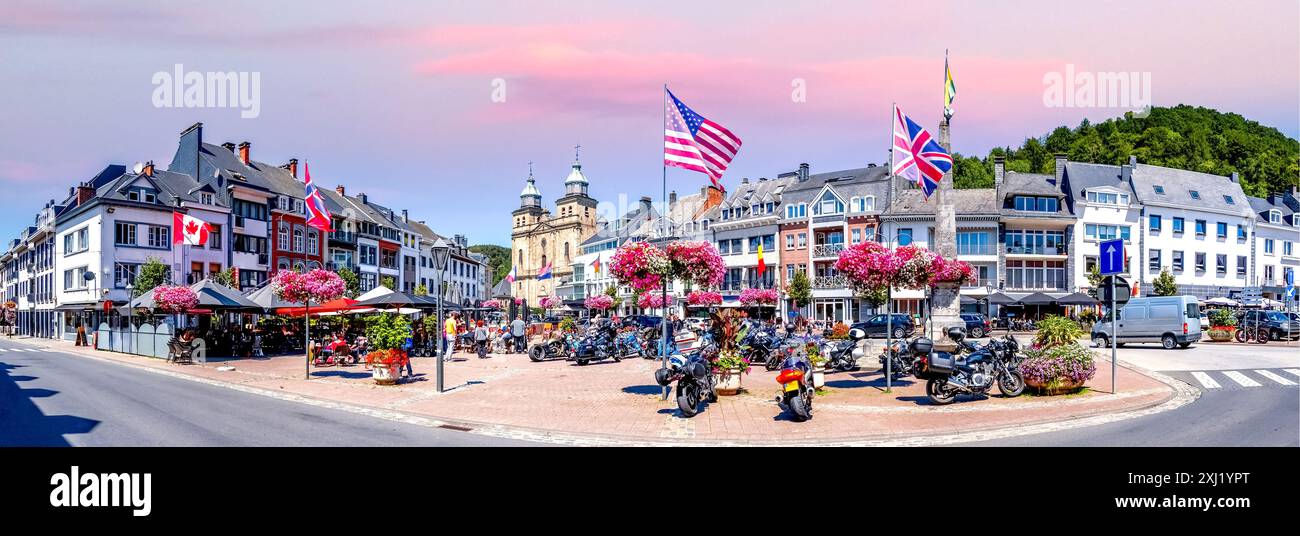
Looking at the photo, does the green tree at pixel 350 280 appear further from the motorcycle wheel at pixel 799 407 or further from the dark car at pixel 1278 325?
the dark car at pixel 1278 325

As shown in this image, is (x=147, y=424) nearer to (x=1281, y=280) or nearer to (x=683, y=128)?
(x=683, y=128)

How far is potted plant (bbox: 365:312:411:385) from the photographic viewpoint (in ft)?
56.7

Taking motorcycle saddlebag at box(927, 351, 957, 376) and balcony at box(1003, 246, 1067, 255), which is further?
balcony at box(1003, 246, 1067, 255)

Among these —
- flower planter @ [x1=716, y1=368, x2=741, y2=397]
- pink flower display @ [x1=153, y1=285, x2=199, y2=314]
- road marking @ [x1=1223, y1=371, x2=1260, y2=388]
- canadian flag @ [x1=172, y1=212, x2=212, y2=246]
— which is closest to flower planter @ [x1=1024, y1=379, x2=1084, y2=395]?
road marking @ [x1=1223, y1=371, x2=1260, y2=388]

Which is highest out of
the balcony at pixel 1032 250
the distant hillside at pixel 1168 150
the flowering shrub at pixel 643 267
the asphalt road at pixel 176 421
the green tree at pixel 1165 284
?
the distant hillside at pixel 1168 150

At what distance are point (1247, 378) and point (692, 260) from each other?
47.2 ft

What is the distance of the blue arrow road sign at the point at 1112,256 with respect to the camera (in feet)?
46.5

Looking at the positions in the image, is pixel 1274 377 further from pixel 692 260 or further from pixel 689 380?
pixel 689 380

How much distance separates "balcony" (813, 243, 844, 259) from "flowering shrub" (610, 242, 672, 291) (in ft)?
133

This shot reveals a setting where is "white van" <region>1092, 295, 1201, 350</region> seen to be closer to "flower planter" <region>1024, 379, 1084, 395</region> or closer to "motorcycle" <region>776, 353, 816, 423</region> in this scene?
"flower planter" <region>1024, 379, 1084, 395</region>

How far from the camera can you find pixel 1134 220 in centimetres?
5194

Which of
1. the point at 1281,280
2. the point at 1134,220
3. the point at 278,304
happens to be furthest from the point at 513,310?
the point at 1281,280

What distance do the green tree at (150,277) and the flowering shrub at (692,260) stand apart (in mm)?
38631

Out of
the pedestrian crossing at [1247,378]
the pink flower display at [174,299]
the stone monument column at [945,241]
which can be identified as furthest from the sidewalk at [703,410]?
the pink flower display at [174,299]
